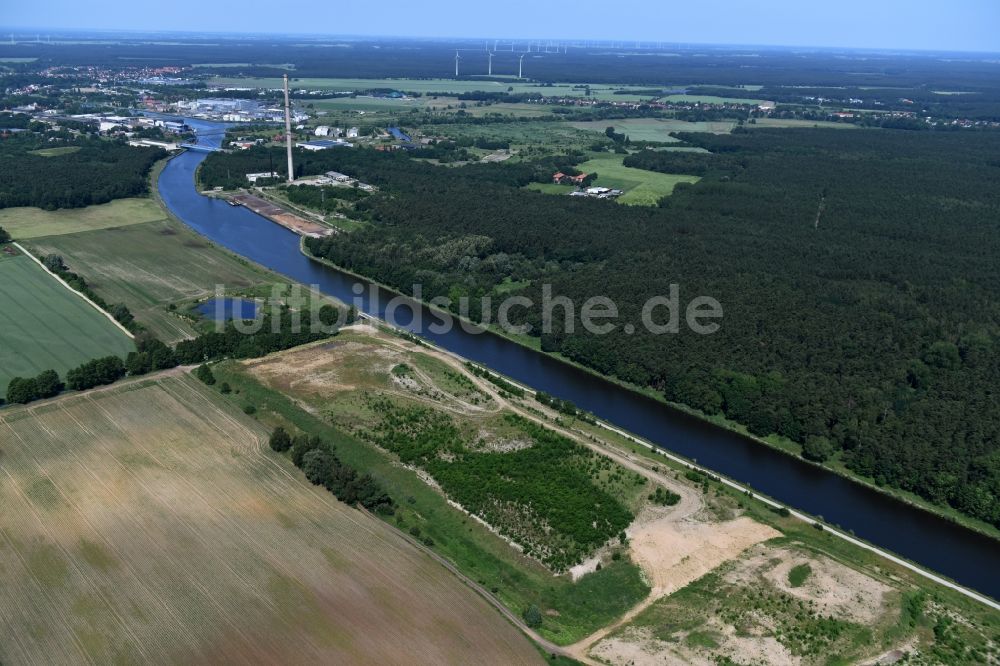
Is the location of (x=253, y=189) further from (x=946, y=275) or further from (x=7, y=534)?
(x=946, y=275)

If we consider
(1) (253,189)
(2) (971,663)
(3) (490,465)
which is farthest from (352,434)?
(1) (253,189)

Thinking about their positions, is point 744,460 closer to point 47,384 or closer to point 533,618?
point 533,618

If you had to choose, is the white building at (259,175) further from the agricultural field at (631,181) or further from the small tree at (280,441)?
the small tree at (280,441)

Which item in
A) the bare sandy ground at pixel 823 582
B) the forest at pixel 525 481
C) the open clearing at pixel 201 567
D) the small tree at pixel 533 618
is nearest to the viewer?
the open clearing at pixel 201 567

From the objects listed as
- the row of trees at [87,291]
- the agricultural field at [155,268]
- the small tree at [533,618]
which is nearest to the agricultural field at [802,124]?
the agricultural field at [155,268]

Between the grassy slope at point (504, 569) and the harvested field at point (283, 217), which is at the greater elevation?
the harvested field at point (283, 217)

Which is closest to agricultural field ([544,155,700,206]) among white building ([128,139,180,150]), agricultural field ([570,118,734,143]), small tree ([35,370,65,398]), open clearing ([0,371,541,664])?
agricultural field ([570,118,734,143])

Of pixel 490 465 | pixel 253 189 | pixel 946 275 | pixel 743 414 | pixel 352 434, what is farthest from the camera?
pixel 253 189

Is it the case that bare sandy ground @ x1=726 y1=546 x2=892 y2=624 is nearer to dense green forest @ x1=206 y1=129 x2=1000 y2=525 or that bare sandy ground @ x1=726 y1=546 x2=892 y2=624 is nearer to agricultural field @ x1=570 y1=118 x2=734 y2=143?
dense green forest @ x1=206 y1=129 x2=1000 y2=525
